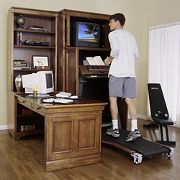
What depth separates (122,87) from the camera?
3844mm

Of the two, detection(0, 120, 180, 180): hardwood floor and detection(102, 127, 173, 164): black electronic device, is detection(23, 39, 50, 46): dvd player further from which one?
detection(102, 127, 173, 164): black electronic device

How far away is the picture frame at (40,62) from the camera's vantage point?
16.4ft

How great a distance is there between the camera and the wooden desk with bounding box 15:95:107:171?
3.03 meters

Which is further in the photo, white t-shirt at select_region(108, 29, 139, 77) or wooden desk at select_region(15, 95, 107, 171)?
white t-shirt at select_region(108, 29, 139, 77)

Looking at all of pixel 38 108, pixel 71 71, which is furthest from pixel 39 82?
pixel 38 108

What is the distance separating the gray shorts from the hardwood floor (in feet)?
2.69

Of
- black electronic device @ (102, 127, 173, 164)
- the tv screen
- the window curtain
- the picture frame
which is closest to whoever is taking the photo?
black electronic device @ (102, 127, 173, 164)

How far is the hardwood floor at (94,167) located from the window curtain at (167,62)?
1.72 metres

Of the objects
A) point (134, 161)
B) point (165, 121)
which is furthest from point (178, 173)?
point (165, 121)

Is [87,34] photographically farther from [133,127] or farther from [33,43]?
[133,127]

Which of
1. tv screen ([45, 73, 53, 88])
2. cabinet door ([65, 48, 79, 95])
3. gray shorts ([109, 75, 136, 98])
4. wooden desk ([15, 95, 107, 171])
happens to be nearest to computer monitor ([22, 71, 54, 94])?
tv screen ([45, 73, 53, 88])

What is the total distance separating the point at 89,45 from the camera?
16.1ft

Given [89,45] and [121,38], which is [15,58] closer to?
[89,45]

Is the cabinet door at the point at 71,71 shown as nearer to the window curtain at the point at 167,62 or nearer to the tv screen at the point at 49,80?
the tv screen at the point at 49,80
